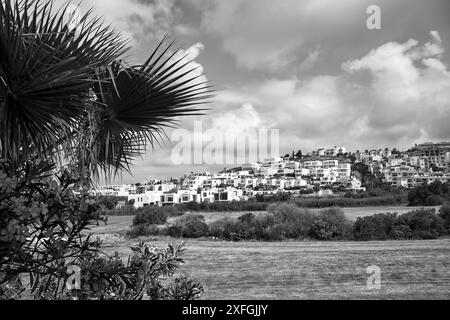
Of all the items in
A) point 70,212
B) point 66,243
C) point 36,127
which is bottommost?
point 66,243

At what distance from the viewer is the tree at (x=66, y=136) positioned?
5.81 feet

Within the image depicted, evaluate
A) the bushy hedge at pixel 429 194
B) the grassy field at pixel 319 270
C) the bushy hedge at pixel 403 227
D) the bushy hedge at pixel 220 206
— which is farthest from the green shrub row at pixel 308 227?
the bushy hedge at pixel 220 206

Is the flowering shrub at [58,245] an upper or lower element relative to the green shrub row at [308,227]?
upper

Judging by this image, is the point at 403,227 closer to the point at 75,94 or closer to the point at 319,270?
the point at 319,270

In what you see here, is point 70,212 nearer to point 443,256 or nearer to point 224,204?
point 443,256

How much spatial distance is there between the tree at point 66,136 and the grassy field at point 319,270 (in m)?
4.11

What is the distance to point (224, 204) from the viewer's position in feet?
101

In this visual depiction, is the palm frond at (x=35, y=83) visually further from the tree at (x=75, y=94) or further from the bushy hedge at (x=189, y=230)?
the bushy hedge at (x=189, y=230)

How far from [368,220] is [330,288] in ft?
28.1

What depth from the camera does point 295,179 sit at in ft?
159

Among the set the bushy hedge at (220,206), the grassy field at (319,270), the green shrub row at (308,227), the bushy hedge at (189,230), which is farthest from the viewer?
the bushy hedge at (220,206)

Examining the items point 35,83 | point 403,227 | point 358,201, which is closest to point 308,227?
point 403,227
